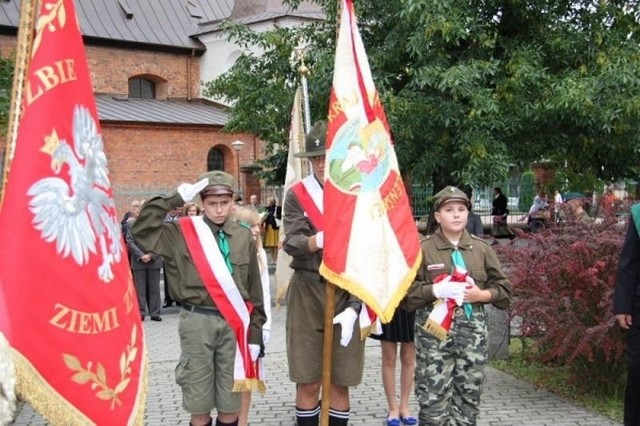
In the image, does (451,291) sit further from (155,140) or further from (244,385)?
(155,140)

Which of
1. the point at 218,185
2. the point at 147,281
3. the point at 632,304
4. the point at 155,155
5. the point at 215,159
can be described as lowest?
the point at 147,281

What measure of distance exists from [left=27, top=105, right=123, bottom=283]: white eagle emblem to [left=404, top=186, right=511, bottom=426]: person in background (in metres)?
2.19

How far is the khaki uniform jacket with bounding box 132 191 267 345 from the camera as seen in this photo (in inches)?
184

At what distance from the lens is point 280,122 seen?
47.9ft

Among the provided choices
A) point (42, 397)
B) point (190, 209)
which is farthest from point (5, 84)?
point (42, 397)

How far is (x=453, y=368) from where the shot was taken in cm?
504

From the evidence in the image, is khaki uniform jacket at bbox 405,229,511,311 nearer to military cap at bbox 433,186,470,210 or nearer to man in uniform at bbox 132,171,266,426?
military cap at bbox 433,186,470,210

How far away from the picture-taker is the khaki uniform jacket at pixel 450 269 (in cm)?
503

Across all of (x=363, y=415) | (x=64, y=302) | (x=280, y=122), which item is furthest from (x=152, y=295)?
(x=64, y=302)

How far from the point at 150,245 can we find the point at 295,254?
94 centimetres

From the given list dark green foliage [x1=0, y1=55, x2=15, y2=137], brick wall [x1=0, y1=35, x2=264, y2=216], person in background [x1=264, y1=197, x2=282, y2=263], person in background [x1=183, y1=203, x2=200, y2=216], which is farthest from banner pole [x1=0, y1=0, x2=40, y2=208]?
brick wall [x1=0, y1=35, x2=264, y2=216]

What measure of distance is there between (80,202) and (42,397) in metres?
0.82

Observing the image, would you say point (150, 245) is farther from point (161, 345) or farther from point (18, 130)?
point (161, 345)

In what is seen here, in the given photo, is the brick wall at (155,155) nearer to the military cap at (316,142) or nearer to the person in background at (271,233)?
the person in background at (271,233)
